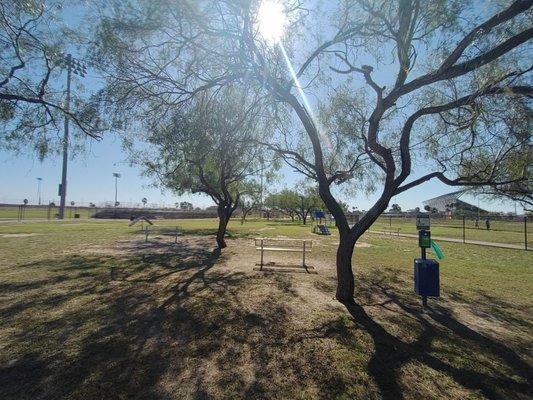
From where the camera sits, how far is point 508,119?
6.13m

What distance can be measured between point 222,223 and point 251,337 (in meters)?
11.7

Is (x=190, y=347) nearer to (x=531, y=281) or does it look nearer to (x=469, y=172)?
(x=469, y=172)

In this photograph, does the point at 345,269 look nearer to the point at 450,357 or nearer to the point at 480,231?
the point at 450,357

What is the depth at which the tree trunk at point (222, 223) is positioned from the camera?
1575 cm

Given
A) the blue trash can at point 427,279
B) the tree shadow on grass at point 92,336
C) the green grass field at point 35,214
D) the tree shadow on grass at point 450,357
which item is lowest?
the tree shadow on grass at point 450,357


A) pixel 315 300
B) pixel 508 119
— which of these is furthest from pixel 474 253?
pixel 315 300

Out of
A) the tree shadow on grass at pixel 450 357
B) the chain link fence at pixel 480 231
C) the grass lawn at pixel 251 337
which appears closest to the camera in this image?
the grass lawn at pixel 251 337

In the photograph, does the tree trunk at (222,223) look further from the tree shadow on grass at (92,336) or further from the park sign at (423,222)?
the park sign at (423,222)

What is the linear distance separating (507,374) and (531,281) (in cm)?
737

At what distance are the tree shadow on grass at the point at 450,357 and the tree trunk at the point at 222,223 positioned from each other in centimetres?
1043

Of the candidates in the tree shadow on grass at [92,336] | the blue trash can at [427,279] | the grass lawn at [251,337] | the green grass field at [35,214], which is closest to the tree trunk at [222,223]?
the grass lawn at [251,337]

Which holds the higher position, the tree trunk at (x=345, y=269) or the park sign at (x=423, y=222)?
the park sign at (x=423, y=222)

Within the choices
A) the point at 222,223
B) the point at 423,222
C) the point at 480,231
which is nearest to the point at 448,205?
the point at 480,231

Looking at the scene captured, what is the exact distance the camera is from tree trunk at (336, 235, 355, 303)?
6570mm
